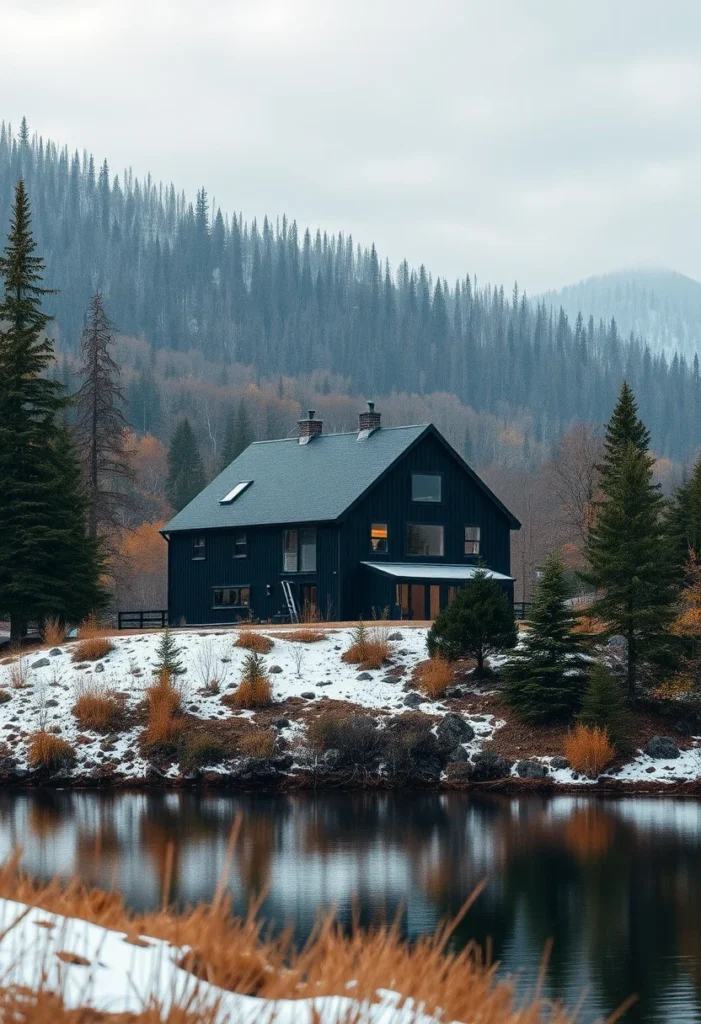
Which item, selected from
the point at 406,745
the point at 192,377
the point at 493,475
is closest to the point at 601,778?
the point at 406,745

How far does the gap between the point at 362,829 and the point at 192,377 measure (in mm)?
166345

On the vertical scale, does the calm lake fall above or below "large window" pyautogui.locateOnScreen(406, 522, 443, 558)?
below

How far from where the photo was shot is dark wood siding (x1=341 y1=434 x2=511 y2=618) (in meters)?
54.5

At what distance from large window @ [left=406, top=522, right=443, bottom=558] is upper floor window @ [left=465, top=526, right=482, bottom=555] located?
141cm

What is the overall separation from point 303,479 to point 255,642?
1384 cm

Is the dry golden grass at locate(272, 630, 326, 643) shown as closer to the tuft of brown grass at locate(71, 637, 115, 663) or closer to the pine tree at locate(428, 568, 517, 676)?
the pine tree at locate(428, 568, 517, 676)

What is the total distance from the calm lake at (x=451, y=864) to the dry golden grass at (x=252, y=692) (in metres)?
5.12

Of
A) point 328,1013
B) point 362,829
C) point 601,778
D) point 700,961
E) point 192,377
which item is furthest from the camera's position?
point 192,377

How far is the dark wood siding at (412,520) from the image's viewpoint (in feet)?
179

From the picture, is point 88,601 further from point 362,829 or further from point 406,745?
point 362,829

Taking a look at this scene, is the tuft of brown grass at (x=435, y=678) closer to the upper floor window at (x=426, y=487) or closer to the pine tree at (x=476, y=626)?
the pine tree at (x=476, y=626)

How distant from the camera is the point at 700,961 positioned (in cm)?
1908

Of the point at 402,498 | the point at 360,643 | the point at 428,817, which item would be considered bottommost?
the point at 428,817

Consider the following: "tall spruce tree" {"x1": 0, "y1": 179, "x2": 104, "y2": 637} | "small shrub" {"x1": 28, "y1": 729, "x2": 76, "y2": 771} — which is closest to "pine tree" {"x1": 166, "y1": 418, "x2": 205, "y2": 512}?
"tall spruce tree" {"x1": 0, "y1": 179, "x2": 104, "y2": 637}
